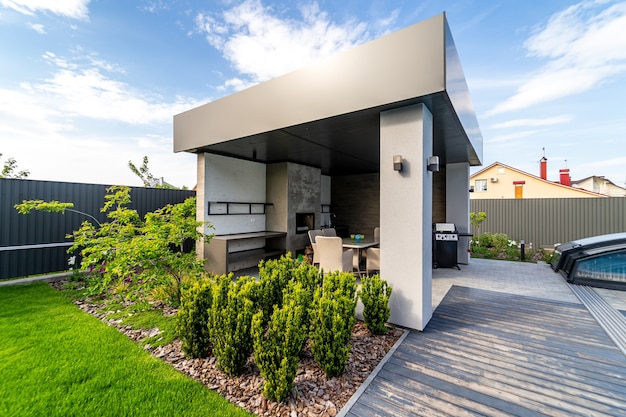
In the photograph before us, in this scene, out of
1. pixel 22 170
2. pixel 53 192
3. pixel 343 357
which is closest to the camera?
pixel 343 357

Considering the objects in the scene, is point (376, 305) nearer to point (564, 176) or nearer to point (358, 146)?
point (358, 146)

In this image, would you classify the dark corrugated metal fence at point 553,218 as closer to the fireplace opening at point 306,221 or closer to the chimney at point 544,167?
the fireplace opening at point 306,221

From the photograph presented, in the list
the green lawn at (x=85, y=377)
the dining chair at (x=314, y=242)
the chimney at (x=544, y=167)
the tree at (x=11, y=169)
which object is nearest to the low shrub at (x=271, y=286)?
the green lawn at (x=85, y=377)

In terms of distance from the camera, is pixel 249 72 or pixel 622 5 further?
pixel 249 72

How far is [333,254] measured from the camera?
15.9 ft

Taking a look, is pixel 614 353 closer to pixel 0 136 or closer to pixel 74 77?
pixel 74 77

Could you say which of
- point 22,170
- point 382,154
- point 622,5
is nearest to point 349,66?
point 382,154

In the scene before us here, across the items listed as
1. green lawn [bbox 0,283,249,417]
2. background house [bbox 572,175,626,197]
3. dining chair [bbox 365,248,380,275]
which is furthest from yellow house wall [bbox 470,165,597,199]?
green lawn [bbox 0,283,249,417]

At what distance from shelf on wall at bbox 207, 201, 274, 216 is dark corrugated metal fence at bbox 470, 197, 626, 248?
817cm

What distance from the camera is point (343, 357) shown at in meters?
2.28

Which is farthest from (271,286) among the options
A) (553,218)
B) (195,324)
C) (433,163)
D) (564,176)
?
(564,176)

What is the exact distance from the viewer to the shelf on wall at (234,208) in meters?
6.08

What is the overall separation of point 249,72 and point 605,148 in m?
22.1

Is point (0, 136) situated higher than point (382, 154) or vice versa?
point (0, 136)
